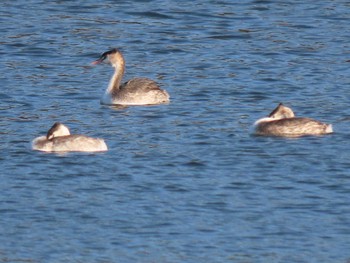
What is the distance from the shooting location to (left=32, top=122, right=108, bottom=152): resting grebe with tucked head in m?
18.3

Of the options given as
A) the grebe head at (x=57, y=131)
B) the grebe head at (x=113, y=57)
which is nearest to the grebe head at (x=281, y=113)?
the grebe head at (x=57, y=131)

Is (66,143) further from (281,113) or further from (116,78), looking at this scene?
(116,78)

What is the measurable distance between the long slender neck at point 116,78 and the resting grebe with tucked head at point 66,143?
13.3 feet

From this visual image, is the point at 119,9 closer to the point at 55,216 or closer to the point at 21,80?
the point at 21,80

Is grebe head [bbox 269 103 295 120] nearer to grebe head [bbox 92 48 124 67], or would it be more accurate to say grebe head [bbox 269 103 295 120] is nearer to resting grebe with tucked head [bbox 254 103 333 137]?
resting grebe with tucked head [bbox 254 103 333 137]

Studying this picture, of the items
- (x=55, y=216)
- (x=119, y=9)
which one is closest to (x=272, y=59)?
(x=119, y=9)

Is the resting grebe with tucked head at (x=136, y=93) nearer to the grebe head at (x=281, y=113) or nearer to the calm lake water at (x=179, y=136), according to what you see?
the calm lake water at (x=179, y=136)

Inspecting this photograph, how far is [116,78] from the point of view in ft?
76.0

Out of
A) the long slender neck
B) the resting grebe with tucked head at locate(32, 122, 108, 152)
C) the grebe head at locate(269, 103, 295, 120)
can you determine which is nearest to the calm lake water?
the resting grebe with tucked head at locate(32, 122, 108, 152)

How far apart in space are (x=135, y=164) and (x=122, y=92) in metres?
4.72

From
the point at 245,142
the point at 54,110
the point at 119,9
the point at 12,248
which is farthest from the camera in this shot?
the point at 119,9

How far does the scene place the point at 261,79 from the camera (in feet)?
78.2

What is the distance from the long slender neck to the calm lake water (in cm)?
31

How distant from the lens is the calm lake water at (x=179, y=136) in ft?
48.5
